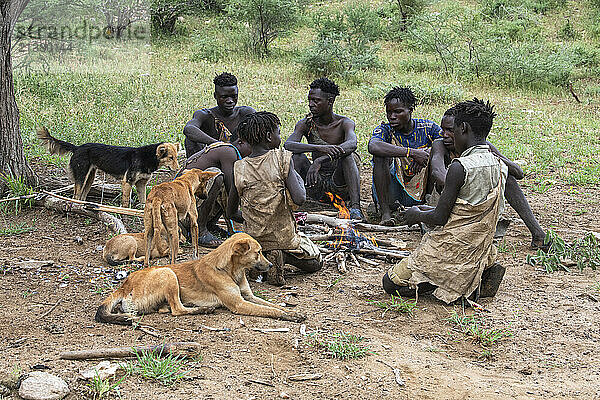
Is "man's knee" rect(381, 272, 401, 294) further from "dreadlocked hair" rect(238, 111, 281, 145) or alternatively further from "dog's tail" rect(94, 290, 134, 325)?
"dog's tail" rect(94, 290, 134, 325)

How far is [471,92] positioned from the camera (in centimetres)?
1321

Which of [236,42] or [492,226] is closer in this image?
[492,226]

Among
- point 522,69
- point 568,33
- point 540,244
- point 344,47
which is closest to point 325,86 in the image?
point 540,244

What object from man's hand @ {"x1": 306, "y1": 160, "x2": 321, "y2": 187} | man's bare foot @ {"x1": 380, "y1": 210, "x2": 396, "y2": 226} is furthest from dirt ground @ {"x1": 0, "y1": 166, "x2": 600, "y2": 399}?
man's hand @ {"x1": 306, "y1": 160, "x2": 321, "y2": 187}

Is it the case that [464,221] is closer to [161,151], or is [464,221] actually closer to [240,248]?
[240,248]

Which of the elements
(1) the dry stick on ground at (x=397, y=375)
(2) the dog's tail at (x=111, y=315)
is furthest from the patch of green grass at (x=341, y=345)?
(2) the dog's tail at (x=111, y=315)

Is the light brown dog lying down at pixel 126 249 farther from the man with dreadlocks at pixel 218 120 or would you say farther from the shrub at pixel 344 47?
the shrub at pixel 344 47

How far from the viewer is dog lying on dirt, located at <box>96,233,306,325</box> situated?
398 cm

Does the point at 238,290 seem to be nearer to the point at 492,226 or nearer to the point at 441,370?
the point at 441,370

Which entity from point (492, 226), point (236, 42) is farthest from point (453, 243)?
point (236, 42)

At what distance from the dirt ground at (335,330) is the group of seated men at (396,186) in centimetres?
26

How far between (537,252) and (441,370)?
7.72 feet

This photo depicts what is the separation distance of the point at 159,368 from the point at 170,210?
1613 mm

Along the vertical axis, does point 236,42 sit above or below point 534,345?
above
